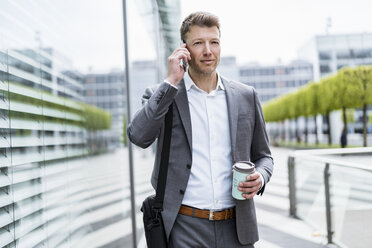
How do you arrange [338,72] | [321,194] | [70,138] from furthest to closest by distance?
[338,72] < [321,194] < [70,138]

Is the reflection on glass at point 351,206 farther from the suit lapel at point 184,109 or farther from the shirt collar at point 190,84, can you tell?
the suit lapel at point 184,109

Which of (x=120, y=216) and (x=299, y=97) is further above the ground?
(x=299, y=97)

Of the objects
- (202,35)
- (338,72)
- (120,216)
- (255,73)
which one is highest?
(255,73)

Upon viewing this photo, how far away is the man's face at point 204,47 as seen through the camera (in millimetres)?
1575

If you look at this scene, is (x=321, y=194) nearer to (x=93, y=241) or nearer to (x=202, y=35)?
(x=93, y=241)

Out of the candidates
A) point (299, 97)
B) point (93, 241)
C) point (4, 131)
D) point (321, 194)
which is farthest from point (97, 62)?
point (299, 97)

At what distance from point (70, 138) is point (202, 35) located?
3.28 ft

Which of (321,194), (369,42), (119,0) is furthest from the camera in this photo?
(369,42)

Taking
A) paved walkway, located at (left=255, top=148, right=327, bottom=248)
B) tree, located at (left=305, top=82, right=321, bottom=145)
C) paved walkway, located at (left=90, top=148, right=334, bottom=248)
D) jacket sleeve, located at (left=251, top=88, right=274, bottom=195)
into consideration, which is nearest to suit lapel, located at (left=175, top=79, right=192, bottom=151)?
jacket sleeve, located at (left=251, top=88, right=274, bottom=195)

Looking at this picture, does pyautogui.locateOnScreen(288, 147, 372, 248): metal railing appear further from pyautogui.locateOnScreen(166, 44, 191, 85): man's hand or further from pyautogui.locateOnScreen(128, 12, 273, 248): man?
pyautogui.locateOnScreen(166, 44, 191, 85): man's hand

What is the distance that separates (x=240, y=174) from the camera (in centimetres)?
139

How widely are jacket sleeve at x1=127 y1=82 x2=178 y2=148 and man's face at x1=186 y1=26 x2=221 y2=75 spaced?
22 centimetres

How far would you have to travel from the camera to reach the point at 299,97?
35.0 m

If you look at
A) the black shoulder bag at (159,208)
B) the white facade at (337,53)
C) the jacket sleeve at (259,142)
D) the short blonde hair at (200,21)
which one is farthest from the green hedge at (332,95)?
the black shoulder bag at (159,208)
